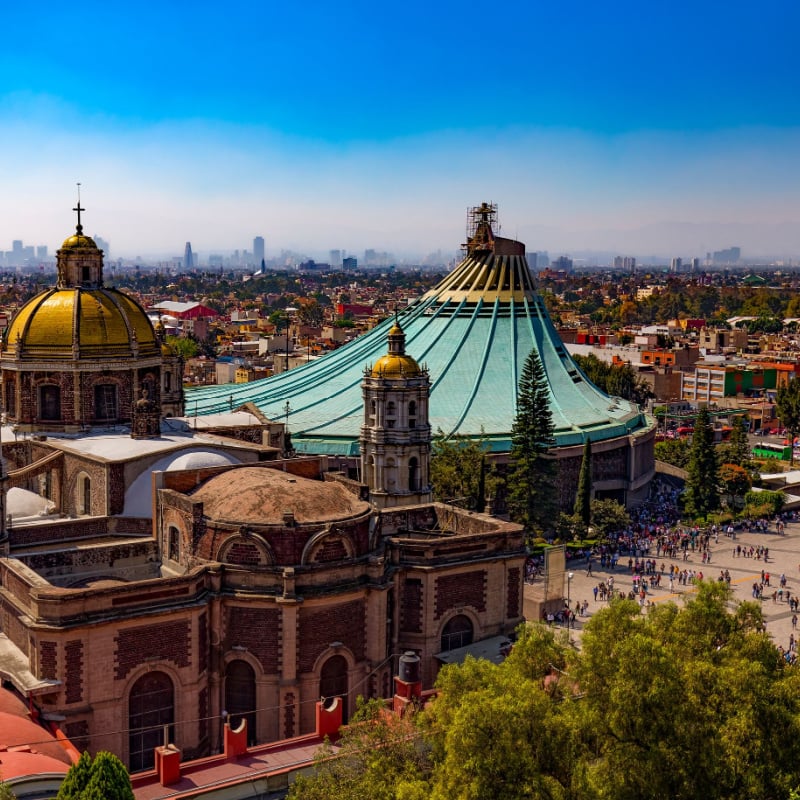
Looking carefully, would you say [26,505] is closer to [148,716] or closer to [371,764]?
[148,716]

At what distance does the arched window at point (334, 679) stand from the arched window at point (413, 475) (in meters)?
9.25

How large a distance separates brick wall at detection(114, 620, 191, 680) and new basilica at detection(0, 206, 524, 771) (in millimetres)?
24

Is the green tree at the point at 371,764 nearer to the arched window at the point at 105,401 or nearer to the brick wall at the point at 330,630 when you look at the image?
the brick wall at the point at 330,630

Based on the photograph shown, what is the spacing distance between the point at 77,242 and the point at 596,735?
1861 centimetres

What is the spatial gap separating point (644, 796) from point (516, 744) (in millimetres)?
1684

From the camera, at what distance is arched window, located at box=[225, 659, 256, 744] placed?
18.8 meters

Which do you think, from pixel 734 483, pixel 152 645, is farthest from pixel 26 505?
pixel 734 483

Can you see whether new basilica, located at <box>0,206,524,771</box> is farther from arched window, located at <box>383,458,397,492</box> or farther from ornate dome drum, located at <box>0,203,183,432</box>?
arched window, located at <box>383,458,397,492</box>

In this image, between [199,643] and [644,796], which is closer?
[644,796]

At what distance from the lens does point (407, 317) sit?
50.3 meters

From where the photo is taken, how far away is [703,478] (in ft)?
128

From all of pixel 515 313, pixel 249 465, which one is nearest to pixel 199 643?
pixel 249 465

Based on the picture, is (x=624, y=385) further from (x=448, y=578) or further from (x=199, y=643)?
(x=199, y=643)

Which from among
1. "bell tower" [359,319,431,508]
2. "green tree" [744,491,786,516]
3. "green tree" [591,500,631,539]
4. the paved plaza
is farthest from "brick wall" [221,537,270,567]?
"green tree" [744,491,786,516]
